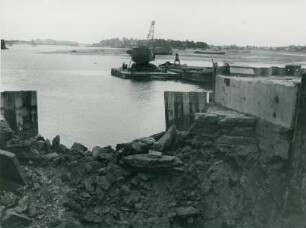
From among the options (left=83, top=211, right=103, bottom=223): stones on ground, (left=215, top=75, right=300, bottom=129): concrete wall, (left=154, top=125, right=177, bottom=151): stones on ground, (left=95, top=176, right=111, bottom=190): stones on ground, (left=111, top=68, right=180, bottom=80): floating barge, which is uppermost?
(left=215, top=75, right=300, bottom=129): concrete wall

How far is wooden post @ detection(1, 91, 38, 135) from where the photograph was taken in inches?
510

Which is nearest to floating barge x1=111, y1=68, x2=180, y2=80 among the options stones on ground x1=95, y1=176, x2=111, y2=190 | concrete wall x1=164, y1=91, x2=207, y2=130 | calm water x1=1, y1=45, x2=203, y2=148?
calm water x1=1, y1=45, x2=203, y2=148

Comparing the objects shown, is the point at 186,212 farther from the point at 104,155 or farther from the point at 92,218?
the point at 104,155

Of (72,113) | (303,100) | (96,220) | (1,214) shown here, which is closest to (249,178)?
(303,100)

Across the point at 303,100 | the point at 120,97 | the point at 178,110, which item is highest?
the point at 303,100

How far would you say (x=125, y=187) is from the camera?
10.0m

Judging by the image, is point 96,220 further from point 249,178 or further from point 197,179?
point 249,178

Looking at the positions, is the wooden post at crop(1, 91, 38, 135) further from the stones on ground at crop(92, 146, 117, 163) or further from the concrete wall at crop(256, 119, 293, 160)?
the concrete wall at crop(256, 119, 293, 160)

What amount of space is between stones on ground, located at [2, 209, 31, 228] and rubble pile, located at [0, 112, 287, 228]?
19 millimetres

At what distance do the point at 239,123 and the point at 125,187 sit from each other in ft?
10.8

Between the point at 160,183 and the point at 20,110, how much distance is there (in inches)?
210

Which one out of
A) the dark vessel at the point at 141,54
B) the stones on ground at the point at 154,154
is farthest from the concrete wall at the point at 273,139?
the dark vessel at the point at 141,54

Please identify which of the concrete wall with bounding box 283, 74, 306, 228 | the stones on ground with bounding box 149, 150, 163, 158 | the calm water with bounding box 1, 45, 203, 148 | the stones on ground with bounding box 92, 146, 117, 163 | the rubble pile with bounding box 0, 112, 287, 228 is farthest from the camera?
the calm water with bounding box 1, 45, 203, 148

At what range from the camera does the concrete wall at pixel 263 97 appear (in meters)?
9.64
